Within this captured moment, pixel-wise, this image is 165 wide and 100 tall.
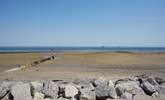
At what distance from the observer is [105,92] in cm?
738

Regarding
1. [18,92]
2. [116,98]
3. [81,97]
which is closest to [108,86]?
[116,98]

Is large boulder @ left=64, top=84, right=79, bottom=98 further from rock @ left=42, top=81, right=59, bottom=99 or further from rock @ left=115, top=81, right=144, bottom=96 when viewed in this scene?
rock @ left=115, top=81, right=144, bottom=96

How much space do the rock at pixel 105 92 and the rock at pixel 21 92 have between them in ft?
6.33

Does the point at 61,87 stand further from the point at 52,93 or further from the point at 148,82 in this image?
the point at 148,82

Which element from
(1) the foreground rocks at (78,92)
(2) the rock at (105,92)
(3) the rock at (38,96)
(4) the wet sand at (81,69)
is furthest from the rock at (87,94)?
(4) the wet sand at (81,69)

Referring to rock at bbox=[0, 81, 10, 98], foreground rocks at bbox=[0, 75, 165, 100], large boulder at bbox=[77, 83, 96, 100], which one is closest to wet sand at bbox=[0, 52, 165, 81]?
rock at bbox=[0, 81, 10, 98]

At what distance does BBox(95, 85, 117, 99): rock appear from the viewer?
7.34 m

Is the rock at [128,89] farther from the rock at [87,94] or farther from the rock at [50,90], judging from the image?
the rock at [50,90]

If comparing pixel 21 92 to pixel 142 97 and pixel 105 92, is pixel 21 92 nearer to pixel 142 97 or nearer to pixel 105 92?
pixel 105 92

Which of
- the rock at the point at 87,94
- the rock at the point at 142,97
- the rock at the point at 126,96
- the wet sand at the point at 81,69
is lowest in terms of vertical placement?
the wet sand at the point at 81,69

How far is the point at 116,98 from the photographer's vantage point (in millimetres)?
7371

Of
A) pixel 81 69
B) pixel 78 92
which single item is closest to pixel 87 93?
pixel 78 92

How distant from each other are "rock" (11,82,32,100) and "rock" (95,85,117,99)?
1.93 m

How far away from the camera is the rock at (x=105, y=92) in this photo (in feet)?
24.1
